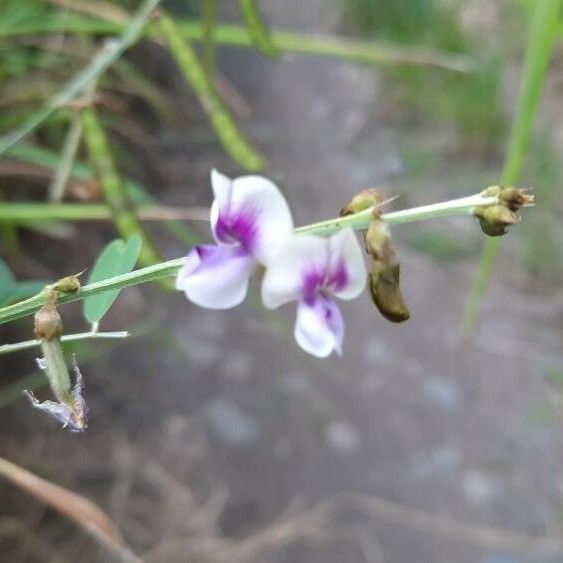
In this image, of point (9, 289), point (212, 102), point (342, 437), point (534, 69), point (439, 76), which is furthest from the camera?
point (439, 76)

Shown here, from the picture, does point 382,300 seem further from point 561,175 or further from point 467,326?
point 561,175

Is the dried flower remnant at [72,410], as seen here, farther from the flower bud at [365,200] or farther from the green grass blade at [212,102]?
the green grass blade at [212,102]

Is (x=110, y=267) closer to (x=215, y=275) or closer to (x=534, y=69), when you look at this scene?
(x=215, y=275)

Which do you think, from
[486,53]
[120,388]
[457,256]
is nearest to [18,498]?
[120,388]

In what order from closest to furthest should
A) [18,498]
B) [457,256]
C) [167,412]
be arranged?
[18,498], [167,412], [457,256]

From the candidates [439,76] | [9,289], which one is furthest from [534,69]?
[439,76]

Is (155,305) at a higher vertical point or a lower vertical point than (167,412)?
higher
